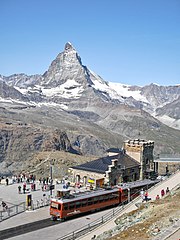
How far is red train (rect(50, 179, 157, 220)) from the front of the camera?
1459 inches

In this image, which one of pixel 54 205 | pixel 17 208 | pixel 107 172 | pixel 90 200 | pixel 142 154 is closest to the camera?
pixel 54 205

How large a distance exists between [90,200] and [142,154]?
1853 cm

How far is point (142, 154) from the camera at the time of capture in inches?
2222

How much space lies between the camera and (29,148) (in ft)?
458

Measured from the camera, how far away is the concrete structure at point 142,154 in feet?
185

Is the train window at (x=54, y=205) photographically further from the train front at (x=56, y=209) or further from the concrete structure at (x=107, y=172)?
the concrete structure at (x=107, y=172)

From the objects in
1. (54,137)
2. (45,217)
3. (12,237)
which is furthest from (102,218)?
(54,137)

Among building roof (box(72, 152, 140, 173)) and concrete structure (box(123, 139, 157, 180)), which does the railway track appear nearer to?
building roof (box(72, 152, 140, 173))

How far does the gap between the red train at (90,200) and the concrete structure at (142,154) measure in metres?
8.36

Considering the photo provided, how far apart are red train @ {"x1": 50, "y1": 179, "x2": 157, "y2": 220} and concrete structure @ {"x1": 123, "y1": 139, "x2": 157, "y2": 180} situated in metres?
8.36

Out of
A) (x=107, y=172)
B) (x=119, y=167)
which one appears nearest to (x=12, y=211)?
(x=107, y=172)

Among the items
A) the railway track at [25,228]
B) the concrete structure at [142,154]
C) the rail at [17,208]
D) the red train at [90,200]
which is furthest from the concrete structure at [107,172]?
the railway track at [25,228]

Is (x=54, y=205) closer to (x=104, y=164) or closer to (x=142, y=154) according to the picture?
(x=104, y=164)

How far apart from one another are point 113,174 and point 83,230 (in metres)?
17.4
